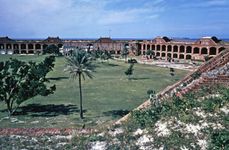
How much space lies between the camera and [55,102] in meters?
47.6

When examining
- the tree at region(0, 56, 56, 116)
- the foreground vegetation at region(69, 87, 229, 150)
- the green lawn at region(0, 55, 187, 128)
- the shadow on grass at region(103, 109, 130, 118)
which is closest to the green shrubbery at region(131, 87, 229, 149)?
the foreground vegetation at region(69, 87, 229, 150)

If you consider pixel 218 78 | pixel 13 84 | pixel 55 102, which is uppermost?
pixel 218 78

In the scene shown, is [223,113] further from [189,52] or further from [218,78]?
[189,52]

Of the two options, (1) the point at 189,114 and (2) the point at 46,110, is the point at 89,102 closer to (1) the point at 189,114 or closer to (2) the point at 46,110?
(2) the point at 46,110

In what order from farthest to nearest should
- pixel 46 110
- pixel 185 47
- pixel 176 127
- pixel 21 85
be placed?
pixel 185 47, pixel 46 110, pixel 21 85, pixel 176 127

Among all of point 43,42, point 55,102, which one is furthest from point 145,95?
point 43,42

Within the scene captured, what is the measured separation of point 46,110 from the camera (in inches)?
1690

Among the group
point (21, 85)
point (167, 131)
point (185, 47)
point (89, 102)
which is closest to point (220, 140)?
point (167, 131)

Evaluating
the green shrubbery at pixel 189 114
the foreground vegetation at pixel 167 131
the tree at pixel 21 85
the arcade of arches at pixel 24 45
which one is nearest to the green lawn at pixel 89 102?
the tree at pixel 21 85

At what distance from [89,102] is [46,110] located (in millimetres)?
6781

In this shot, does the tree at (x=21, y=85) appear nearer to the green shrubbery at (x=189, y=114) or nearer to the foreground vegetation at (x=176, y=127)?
the foreground vegetation at (x=176, y=127)

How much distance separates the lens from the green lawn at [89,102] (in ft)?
121

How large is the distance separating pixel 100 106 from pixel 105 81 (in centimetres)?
2383

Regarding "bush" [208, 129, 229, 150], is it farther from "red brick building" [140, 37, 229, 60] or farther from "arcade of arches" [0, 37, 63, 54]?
"arcade of arches" [0, 37, 63, 54]
